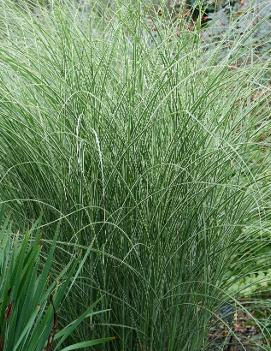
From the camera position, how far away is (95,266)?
2.82 m

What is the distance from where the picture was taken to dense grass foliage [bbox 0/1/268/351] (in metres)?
2.81

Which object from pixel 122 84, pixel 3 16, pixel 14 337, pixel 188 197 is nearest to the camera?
pixel 14 337

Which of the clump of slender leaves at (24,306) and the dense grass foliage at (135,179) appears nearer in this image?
the clump of slender leaves at (24,306)

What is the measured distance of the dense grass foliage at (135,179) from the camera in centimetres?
281

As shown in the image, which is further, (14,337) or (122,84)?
(122,84)

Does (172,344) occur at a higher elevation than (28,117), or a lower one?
lower

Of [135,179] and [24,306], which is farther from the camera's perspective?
[135,179]

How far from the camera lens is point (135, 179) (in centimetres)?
285

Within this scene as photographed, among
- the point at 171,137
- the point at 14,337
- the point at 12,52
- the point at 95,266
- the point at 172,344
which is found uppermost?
the point at 12,52

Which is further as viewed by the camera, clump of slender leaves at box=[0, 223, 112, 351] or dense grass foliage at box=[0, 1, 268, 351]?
dense grass foliage at box=[0, 1, 268, 351]

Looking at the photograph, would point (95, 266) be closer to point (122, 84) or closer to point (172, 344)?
point (172, 344)

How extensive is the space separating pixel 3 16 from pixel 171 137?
1.09 m

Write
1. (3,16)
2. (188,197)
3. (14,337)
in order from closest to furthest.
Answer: (14,337) < (188,197) < (3,16)

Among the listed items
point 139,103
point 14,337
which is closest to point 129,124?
point 139,103
